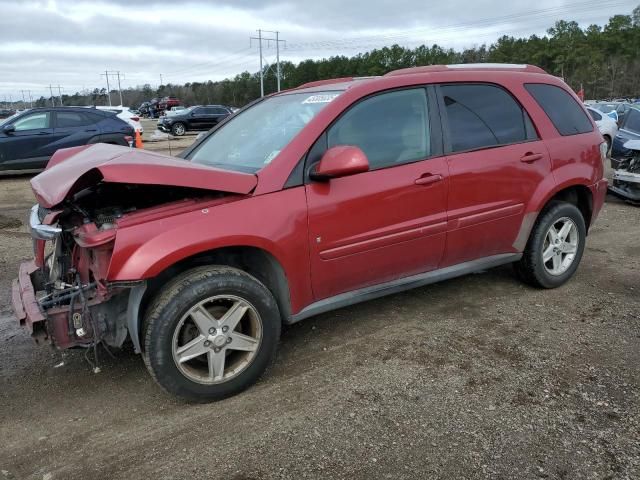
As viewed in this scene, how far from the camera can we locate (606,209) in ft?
27.6

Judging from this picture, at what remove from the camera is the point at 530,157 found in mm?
4160

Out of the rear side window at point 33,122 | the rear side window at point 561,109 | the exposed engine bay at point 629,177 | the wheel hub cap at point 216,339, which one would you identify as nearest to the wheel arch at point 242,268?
the wheel hub cap at point 216,339

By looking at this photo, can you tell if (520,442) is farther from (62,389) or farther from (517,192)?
(62,389)

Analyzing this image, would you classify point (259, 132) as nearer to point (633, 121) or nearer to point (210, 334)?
point (210, 334)

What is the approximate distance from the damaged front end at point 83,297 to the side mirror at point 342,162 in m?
1.22

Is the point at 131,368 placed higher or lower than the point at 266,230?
lower

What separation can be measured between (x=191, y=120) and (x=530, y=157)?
25896mm

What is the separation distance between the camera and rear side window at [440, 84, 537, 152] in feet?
12.7

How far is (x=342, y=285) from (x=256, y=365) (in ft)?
2.56

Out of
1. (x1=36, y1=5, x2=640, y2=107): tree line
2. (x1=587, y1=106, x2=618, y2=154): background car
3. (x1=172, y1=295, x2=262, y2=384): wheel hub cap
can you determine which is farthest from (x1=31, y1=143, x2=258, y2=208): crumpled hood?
(x1=36, y1=5, x2=640, y2=107): tree line

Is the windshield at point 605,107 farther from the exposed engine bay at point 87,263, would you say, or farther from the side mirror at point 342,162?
the exposed engine bay at point 87,263

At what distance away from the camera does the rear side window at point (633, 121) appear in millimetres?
11086

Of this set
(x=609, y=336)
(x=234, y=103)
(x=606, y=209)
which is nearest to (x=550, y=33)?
(x=234, y=103)

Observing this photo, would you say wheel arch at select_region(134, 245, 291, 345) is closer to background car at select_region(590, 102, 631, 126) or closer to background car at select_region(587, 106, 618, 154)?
background car at select_region(587, 106, 618, 154)
